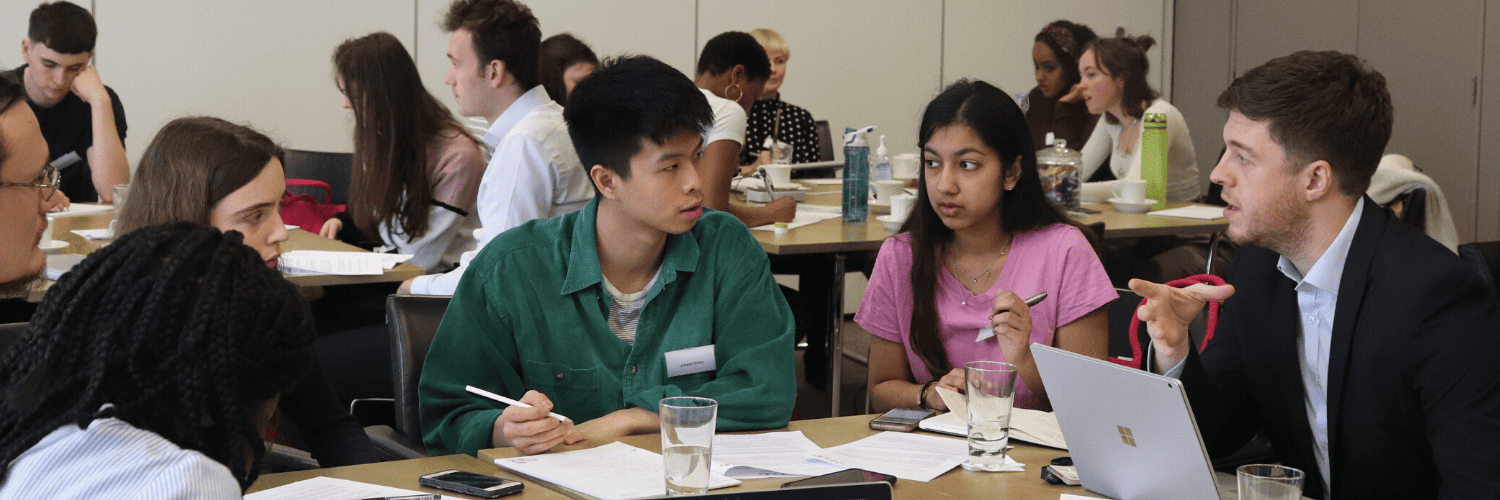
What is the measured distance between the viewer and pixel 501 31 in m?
3.28

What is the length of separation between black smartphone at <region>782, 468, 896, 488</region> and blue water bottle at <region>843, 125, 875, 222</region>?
7.78 ft

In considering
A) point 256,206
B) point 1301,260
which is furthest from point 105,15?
point 1301,260

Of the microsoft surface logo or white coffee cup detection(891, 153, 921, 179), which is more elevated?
white coffee cup detection(891, 153, 921, 179)

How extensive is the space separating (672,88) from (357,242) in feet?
7.25

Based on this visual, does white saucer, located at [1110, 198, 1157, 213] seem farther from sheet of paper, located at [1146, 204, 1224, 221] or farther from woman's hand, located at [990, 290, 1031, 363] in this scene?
woman's hand, located at [990, 290, 1031, 363]

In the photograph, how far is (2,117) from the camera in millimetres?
1718

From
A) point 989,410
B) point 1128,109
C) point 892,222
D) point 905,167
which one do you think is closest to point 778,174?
point 905,167

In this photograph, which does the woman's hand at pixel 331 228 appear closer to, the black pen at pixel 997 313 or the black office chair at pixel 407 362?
the black office chair at pixel 407 362

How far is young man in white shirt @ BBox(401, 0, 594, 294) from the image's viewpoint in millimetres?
3021

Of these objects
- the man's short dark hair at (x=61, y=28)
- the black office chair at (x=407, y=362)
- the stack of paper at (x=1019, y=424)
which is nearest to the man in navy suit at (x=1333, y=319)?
the stack of paper at (x=1019, y=424)

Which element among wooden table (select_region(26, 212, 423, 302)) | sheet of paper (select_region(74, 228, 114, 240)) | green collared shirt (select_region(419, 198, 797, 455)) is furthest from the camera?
sheet of paper (select_region(74, 228, 114, 240))

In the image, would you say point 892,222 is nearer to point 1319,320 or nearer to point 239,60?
point 1319,320

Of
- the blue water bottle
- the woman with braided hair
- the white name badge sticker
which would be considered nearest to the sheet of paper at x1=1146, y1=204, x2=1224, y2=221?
the blue water bottle

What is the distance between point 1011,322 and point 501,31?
5.83 ft
